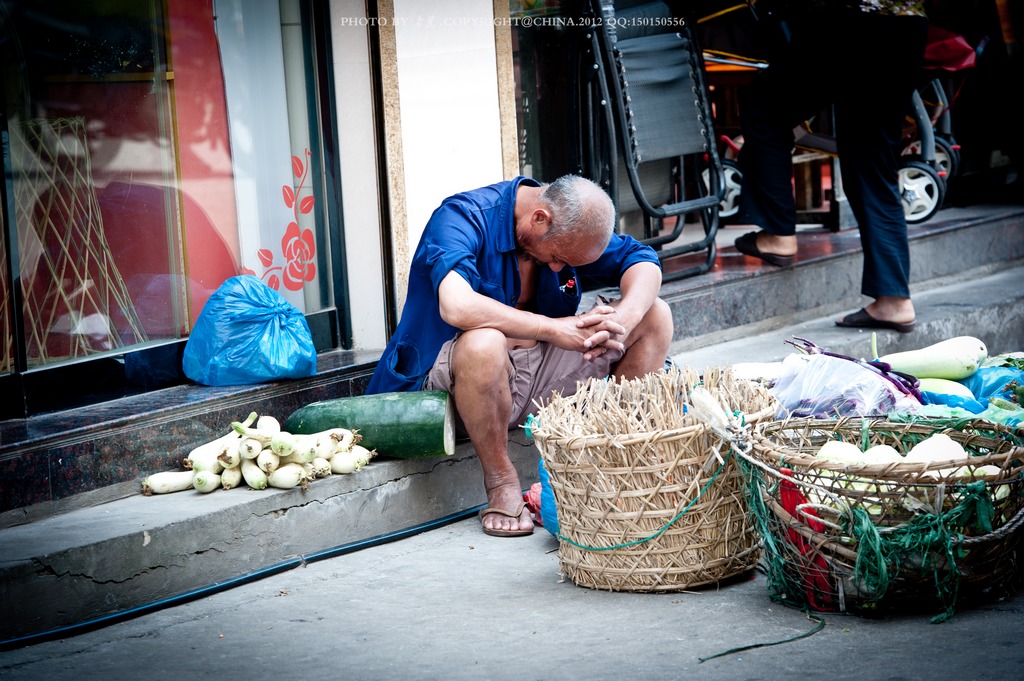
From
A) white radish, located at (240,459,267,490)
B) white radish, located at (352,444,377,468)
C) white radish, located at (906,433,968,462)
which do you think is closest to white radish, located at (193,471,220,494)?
white radish, located at (240,459,267,490)

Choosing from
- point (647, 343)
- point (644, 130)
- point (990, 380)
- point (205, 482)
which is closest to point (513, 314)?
point (647, 343)

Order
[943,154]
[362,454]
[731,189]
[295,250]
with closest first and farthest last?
[362,454]
[295,250]
[731,189]
[943,154]

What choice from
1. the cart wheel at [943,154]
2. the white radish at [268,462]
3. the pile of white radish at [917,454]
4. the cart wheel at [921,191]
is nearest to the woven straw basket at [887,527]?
the pile of white radish at [917,454]

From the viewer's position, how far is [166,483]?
3895 millimetres

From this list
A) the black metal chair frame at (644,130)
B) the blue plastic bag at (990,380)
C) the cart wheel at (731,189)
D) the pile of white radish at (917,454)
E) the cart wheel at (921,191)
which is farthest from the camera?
the cart wheel at (731,189)

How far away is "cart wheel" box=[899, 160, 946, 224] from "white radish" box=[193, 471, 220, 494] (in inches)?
209

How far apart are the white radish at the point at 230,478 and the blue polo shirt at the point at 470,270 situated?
0.71 metres

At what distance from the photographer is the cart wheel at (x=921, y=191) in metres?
7.54

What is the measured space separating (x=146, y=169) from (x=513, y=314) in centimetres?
169

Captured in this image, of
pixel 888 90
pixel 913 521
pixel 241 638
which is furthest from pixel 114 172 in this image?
pixel 888 90

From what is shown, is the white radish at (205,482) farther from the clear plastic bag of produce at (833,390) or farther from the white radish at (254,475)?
the clear plastic bag of produce at (833,390)

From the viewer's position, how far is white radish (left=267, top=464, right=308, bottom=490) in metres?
3.81

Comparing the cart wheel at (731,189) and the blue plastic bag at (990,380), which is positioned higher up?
the cart wheel at (731,189)

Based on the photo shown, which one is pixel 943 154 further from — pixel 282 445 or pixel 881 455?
pixel 282 445
